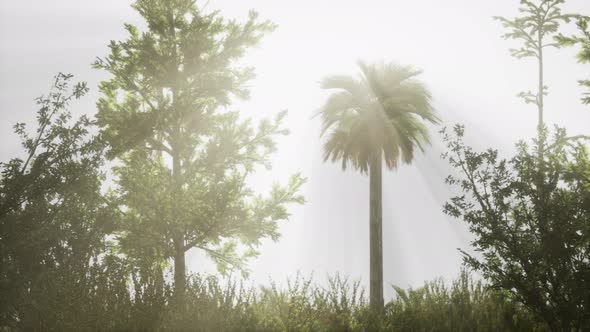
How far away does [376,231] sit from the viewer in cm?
1723

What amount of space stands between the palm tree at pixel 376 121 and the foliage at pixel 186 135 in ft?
14.3

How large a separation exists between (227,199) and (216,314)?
23.1 ft

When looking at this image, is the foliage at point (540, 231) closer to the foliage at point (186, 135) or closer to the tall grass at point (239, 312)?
the tall grass at point (239, 312)

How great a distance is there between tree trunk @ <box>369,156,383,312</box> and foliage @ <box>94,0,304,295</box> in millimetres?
4400

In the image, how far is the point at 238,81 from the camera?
15016 millimetres

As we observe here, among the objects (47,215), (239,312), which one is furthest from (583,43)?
(47,215)

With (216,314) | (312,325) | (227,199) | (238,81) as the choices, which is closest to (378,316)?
(312,325)

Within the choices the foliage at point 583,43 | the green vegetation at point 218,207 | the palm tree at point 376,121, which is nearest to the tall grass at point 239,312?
the green vegetation at point 218,207

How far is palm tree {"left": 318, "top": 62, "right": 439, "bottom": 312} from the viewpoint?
17.8 meters

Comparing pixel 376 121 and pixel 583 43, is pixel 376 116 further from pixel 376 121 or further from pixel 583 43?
pixel 583 43

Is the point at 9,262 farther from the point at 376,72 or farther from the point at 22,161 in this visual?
the point at 376,72

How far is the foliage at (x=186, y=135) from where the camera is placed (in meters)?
13.2

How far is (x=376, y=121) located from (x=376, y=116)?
0.78 ft

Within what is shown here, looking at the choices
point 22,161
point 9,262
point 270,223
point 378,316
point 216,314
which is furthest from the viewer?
point 270,223
